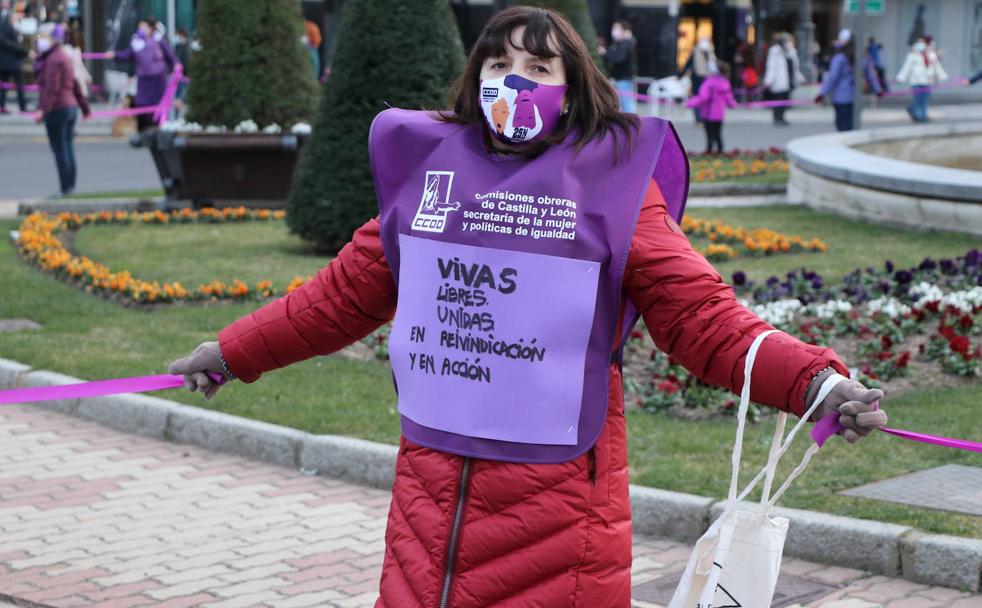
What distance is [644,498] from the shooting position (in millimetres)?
5688

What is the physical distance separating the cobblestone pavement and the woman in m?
1.93

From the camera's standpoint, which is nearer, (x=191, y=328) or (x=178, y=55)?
(x=191, y=328)

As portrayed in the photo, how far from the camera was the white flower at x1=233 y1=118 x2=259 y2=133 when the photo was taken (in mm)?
15695

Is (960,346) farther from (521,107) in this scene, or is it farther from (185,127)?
(185,127)

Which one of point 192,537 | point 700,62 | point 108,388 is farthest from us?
point 700,62

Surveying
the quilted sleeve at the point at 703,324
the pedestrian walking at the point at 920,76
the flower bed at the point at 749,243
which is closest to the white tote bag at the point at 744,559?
the quilted sleeve at the point at 703,324

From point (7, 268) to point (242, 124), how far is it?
14.8ft

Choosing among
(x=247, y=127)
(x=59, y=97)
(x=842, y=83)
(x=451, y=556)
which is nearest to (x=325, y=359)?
(x=451, y=556)

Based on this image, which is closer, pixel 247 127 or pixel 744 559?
pixel 744 559

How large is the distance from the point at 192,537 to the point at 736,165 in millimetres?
15026

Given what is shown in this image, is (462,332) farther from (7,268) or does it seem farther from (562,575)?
(7,268)

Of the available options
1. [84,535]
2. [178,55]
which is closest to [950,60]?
[178,55]

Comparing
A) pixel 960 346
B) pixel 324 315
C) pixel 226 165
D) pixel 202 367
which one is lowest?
pixel 960 346

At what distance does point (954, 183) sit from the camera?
12.7 meters
